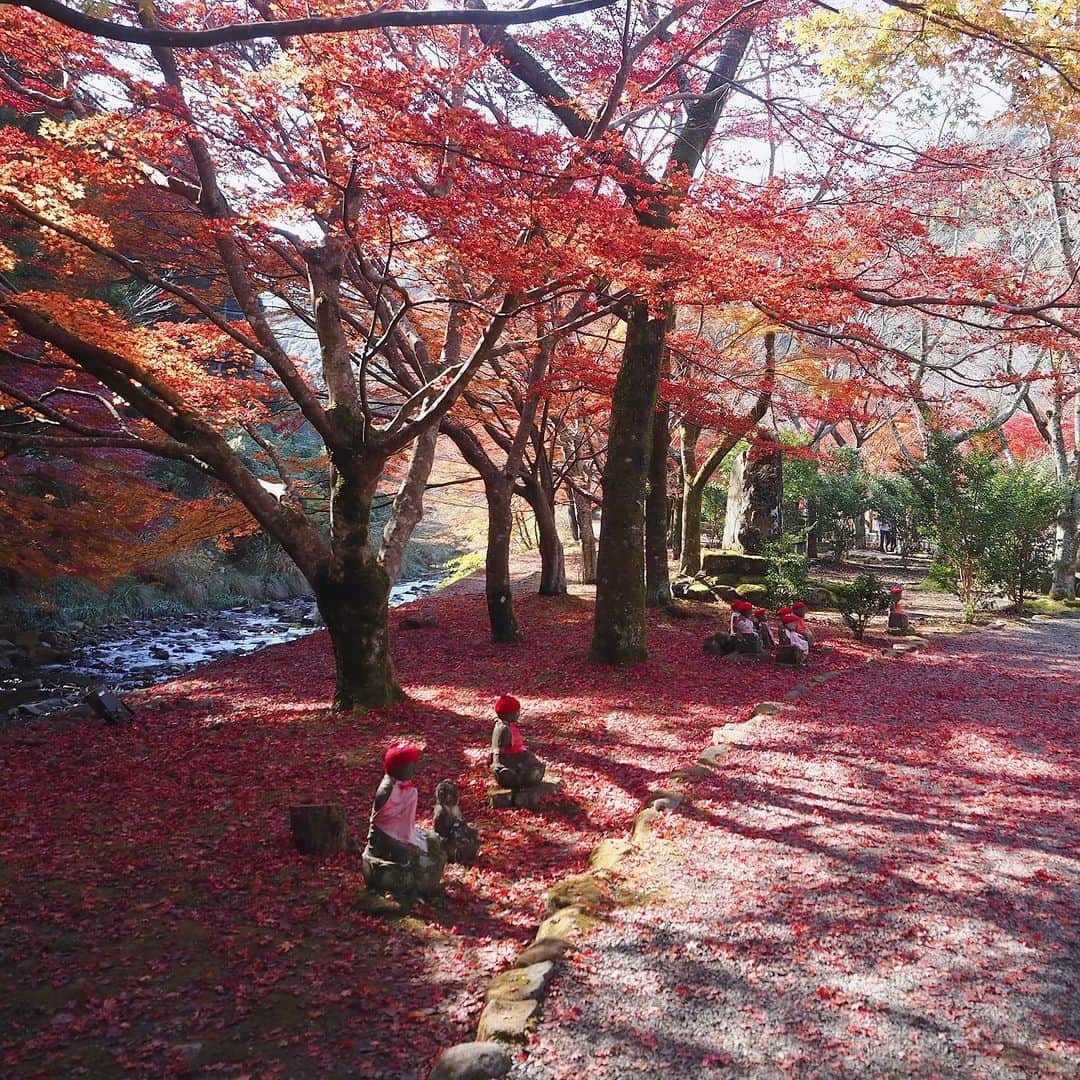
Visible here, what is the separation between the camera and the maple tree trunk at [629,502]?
9742mm

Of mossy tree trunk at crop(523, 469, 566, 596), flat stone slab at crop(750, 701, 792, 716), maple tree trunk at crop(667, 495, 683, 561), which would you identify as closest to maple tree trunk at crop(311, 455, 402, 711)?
flat stone slab at crop(750, 701, 792, 716)

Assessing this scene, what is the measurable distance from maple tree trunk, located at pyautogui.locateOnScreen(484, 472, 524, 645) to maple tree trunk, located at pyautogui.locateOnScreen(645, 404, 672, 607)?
249cm

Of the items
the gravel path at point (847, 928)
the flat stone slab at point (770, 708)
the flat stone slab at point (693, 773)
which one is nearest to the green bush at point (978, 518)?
the flat stone slab at point (770, 708)

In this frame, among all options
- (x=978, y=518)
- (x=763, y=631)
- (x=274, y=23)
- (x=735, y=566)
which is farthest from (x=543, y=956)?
(x=978, y=518)

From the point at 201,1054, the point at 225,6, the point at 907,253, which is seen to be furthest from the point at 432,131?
the point at 201,1054

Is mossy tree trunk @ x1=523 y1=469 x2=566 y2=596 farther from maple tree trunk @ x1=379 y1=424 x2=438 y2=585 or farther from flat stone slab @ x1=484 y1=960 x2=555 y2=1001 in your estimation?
flat stone slab @ x1=484 y1=960 x2=555 y2=1001

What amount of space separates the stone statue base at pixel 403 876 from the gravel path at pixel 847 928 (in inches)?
40.9

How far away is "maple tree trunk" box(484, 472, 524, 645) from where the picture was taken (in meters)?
11.9

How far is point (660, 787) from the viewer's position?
590 cm

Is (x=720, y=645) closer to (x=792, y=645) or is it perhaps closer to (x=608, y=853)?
(x=792, y=645)

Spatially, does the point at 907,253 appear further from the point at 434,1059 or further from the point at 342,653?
the point at 434,1059

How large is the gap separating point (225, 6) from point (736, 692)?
9.33 meters

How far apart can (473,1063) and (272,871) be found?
2.28 meters

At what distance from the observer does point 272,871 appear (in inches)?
184
